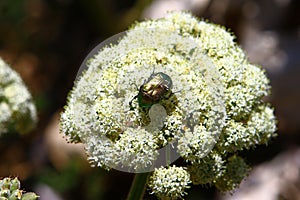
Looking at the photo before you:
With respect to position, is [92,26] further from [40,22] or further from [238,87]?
[238,87]

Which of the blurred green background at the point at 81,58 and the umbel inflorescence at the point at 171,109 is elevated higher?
the blurred green background at the point at 81,58

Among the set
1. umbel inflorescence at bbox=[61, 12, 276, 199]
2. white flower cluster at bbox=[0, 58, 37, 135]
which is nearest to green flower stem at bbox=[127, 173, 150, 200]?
umbel inflorescence at bbox=[61, 12, 276, 199]

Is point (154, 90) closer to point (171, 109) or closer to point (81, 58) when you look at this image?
point (171, 109)

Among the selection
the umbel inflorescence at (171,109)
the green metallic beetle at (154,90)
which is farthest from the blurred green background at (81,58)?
the green metallic beetle at (154,90)

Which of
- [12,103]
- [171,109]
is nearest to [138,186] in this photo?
[171,109]

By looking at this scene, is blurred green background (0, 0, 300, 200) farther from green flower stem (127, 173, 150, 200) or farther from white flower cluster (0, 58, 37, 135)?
green flower stem (127, 173, 150, 200)

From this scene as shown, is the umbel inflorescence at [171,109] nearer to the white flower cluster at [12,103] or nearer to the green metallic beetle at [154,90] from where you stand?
the green metallic beetle at [154,90]
